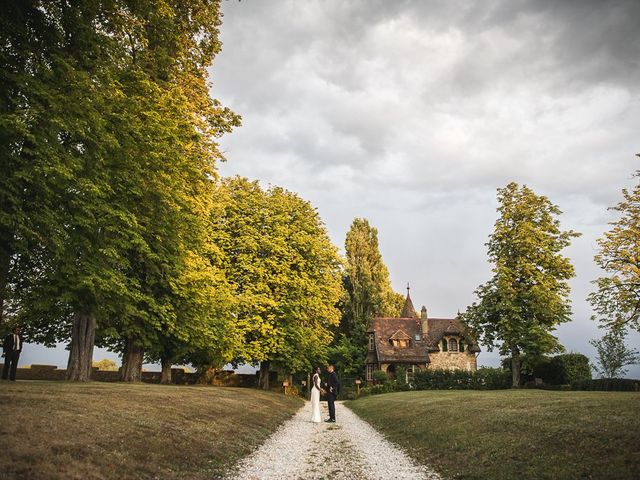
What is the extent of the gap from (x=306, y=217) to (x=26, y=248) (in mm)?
24865

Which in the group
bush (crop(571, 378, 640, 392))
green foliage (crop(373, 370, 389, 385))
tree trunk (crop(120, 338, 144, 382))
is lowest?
green foliage (crop(373, 370, 389, 385))

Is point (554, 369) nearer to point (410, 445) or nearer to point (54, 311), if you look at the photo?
point (410, 445)

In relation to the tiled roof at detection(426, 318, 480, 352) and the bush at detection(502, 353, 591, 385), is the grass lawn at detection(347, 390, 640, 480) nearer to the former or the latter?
the bush at detection(502, 353, 591, 385)

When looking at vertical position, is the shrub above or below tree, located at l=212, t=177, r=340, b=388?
below

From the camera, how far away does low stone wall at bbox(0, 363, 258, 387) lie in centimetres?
3869

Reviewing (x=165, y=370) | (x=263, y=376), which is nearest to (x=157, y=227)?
(x=165, y=370)

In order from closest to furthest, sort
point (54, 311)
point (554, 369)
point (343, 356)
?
point (54, 311) → point (554, 369) → point (343, 356)

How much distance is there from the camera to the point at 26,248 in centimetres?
1492

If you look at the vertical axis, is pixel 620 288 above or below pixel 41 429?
above

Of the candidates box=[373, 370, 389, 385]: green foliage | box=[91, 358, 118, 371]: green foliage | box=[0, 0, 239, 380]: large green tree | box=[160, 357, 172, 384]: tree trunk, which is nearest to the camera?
box=[0, 0, 239, 380]: large green tree

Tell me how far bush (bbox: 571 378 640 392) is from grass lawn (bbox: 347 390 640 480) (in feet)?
50.4

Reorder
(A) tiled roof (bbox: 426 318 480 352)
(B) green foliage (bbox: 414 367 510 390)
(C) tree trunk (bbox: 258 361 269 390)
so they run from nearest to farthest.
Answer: (C) tree trunk (bbox: 258 361 269 390), (B) green foliage (bbox: 414 367 510 390), (A) tiled roof (bbox: 426 318 480 352)

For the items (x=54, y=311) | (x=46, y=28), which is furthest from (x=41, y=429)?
(x=46, y=28)

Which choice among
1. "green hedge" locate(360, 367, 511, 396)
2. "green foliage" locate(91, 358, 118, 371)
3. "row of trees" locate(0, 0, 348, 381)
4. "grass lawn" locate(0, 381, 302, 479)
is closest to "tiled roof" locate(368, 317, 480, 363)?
"green hedge" locate(360, 367, 511, 396)
